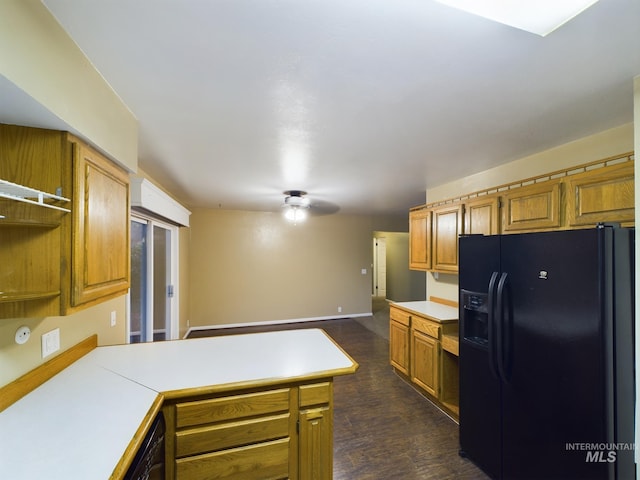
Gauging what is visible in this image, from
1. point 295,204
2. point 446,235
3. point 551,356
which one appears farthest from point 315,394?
point 295,204

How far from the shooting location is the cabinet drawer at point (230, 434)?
1.35m

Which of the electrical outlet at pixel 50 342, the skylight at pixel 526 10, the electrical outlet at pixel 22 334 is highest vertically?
the skylight at pixel 526 10

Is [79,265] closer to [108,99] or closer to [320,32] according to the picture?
[108,99]

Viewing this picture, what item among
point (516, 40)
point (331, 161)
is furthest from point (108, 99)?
point (516, 40)

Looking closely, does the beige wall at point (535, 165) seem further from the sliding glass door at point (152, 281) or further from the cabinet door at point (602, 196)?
the sliding glass door at point (152, 281)

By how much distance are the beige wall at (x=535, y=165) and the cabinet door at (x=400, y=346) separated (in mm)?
705

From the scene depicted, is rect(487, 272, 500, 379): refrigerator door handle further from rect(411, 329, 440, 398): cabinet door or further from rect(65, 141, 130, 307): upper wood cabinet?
rect(65, 141, 130, 307): upper wood cabinet

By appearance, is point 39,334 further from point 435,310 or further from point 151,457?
point 435,310

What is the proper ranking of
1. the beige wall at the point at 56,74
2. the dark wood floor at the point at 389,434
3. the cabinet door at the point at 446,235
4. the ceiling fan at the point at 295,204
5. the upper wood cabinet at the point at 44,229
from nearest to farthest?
1. the beige wall at the point at 56,74
2. the upper wood cabinet at the point at 44,229
3. the dark wood floor at the point at 389,434
4. the cabinet door at the point at 446,235
5. the ceiling fan at the point at 295,204

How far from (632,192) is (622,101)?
19.9 inches

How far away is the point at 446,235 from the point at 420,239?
1.36ft

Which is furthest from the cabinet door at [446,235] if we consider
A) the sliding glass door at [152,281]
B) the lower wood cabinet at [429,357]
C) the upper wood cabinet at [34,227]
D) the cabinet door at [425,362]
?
the sliding glass door at [152,281]

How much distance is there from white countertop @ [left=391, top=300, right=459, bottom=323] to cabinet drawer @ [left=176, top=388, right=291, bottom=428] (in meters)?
1.80

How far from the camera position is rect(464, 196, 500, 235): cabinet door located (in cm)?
237
